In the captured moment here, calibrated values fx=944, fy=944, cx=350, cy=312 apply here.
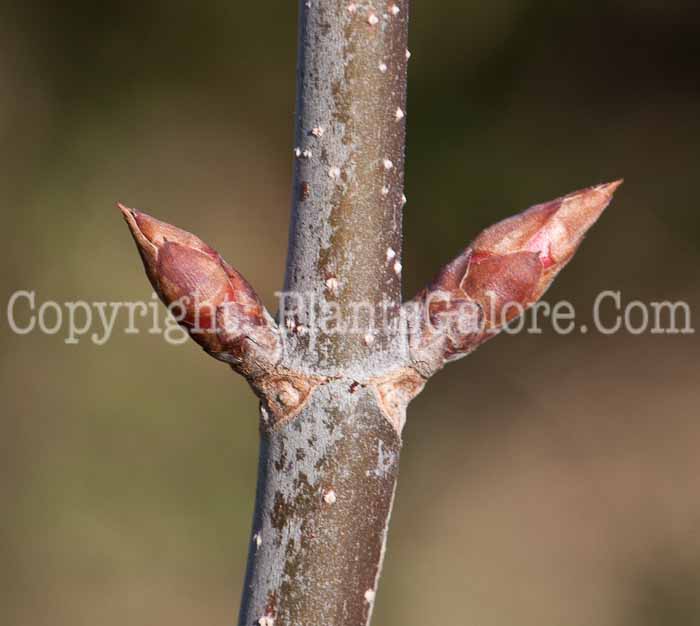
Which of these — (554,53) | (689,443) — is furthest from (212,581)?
(554,53)

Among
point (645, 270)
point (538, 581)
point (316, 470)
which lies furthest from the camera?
point (645, 270)

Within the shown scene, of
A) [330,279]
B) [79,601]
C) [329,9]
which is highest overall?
[329,9]

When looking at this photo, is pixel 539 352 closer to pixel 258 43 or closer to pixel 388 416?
pixel 258 43
